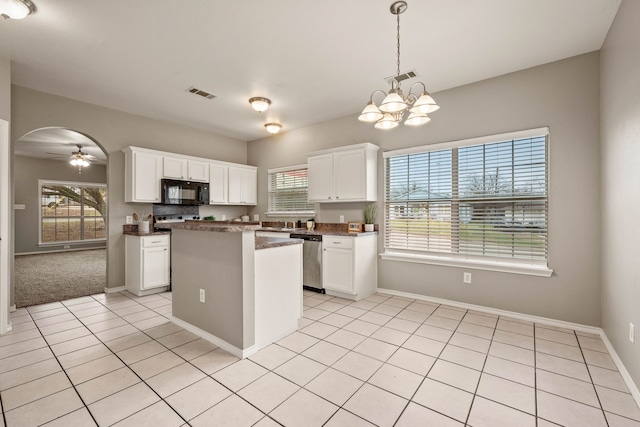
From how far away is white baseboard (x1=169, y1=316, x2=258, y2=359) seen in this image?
8.10 feet

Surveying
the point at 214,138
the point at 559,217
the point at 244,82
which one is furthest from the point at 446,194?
the point at 214,138

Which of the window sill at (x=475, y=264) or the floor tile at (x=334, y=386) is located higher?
the window sill at (x=475, y=264)

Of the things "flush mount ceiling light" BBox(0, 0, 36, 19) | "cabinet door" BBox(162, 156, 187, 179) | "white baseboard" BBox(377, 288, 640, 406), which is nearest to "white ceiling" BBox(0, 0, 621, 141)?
"flush mount ceiling light" BBox(0, 0, 36, 19)

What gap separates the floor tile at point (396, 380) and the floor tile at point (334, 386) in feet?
0.49

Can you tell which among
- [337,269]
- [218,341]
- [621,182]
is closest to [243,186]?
[337,269]

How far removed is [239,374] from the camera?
220 centimetres

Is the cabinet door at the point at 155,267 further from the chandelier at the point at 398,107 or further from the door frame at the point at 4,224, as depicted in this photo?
the chandelier at the point at 398,107

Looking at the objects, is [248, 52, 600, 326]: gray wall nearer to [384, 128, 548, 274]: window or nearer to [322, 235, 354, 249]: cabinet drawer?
[384, 128, 548, 274]: window

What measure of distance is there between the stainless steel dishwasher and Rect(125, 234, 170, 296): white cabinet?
2118 millimetres

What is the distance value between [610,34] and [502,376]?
307cm

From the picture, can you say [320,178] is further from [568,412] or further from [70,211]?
[70,211]

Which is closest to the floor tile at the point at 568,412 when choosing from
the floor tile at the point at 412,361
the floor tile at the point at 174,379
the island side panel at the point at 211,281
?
the floor tile at the point at 412,361

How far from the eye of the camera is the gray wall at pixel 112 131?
3743mm

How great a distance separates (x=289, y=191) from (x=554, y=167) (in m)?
4.13
